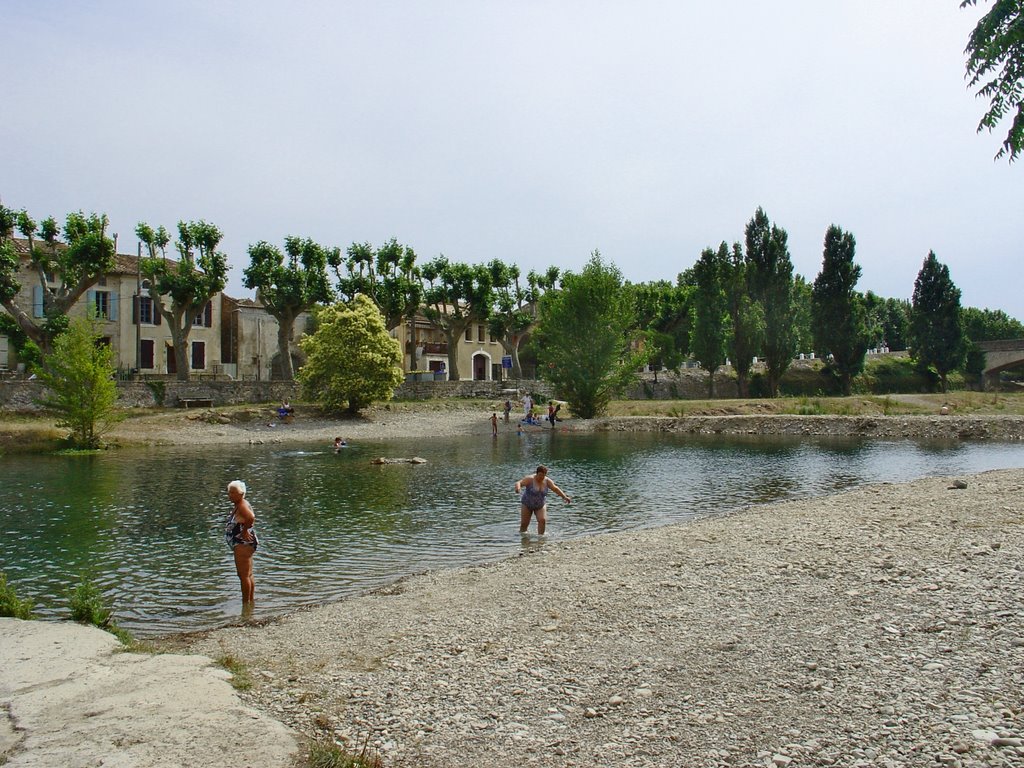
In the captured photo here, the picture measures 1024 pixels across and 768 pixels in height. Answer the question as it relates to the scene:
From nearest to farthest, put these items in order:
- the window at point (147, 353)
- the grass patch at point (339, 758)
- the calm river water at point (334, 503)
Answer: the grass patch at point (339, 758) < the calm river water at point (334, 503) < the window at point (147, 353)

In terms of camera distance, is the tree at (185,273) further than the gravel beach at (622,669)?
Yes

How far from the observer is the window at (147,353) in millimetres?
63719

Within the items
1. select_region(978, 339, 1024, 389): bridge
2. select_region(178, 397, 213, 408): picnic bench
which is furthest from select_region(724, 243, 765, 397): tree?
select_region(178, 397, 213, 408): picnic bench

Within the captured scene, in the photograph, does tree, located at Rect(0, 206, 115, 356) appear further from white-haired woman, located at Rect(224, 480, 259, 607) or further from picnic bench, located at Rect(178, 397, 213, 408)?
white-haired woman, located at Rect(224, 480, 259, 607)

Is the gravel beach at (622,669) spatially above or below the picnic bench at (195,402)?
below

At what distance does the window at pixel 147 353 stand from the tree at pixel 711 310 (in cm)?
5146

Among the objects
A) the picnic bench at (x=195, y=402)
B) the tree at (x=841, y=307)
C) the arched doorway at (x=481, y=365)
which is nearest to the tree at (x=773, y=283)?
the tree at (x=841, y=307)

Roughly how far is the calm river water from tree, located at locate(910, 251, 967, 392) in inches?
1572

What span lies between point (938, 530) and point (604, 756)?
37.9ft

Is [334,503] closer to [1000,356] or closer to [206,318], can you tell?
[206,318]

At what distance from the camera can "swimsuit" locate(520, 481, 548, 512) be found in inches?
720

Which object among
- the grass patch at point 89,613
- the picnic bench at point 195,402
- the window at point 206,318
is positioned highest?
the window at point 206,318

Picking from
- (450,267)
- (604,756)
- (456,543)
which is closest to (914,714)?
(604,756)

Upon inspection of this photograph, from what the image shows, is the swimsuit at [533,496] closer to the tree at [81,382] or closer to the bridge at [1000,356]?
the tree at [81,382]
